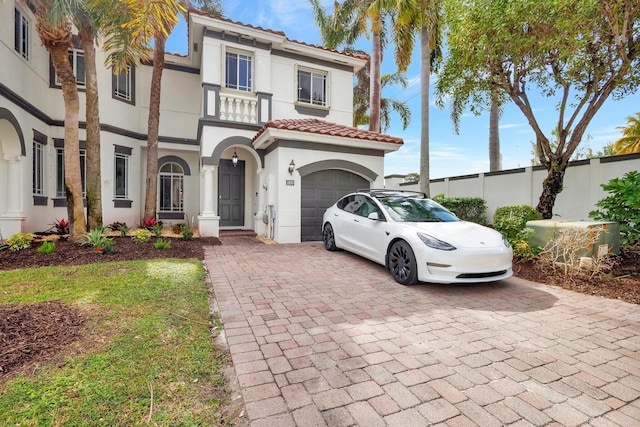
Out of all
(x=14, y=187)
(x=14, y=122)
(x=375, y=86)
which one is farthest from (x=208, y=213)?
(x=375, y=86)

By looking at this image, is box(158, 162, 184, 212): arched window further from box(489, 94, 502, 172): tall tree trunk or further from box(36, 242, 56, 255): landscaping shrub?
box(489, 94, 502, 172): tall tree trunk

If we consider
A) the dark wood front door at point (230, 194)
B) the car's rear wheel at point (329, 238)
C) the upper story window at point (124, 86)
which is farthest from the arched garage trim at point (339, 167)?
the upper story window at point (124, 86)

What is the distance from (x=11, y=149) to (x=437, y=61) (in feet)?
48.8

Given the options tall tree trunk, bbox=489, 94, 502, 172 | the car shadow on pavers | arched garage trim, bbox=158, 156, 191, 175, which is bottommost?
the car shadow on pavers

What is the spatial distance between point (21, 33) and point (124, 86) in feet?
9.84

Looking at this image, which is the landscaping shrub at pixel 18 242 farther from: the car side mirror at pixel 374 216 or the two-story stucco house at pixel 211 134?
the car side mirror at pixel 374 216

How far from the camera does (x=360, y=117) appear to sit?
24.8m

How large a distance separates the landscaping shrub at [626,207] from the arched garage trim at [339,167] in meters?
5.94

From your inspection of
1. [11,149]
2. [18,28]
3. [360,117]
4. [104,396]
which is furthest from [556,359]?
[360,117]

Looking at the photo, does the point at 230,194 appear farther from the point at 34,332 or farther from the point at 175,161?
the point at 34,332

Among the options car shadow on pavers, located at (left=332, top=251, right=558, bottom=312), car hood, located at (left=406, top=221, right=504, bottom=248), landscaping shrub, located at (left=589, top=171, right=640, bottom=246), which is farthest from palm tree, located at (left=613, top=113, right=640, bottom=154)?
car hood, located at (left=406, top=221, right=504, bottom=248)

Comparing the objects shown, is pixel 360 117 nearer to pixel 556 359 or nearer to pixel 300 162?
pixel 300 162

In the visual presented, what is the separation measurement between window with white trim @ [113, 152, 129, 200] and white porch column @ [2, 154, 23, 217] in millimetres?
2746

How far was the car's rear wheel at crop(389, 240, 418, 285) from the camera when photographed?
521cm
